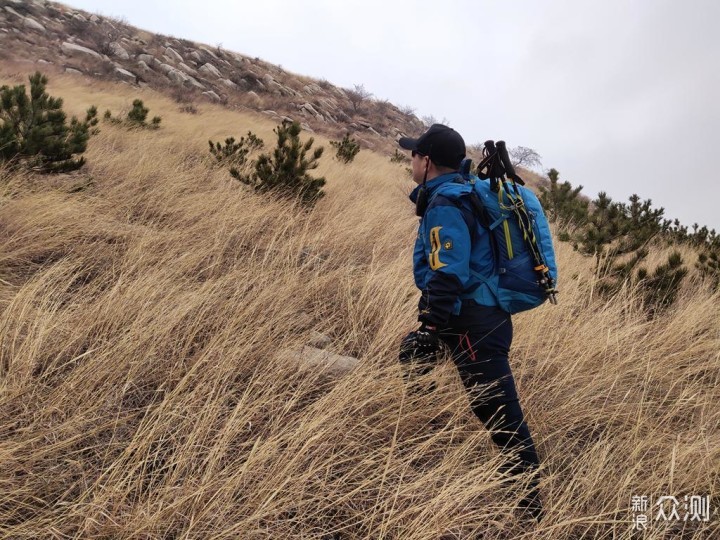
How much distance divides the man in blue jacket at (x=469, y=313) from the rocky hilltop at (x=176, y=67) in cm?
1555

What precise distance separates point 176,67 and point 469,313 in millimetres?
25258

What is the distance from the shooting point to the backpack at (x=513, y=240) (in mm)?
1812

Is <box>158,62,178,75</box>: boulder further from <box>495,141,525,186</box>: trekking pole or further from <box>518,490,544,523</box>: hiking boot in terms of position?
<box>518,490,544,523</box>: hiking boot

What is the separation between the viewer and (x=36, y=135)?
14.1 ft

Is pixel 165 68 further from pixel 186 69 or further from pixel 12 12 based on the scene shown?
pixel 12 12

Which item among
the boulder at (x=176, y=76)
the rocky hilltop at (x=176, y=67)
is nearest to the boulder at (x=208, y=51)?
the rocky hilltop at (x=176, y=67)

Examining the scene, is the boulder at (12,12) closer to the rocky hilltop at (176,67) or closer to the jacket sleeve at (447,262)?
the rocky hilltop at (176,67)

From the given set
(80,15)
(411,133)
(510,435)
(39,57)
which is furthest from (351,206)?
(80,15)

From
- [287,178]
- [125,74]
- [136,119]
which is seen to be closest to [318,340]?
[287,178]

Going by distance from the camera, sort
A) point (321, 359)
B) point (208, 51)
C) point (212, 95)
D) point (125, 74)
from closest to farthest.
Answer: point (321, 359), point (125, 74), point (212, 95), point (208, 51)

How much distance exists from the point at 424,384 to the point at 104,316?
A: 192cm

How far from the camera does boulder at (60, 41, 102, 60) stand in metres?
18.3

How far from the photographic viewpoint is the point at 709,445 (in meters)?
2.21

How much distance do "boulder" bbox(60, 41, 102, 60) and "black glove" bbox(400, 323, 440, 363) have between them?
22.8m
